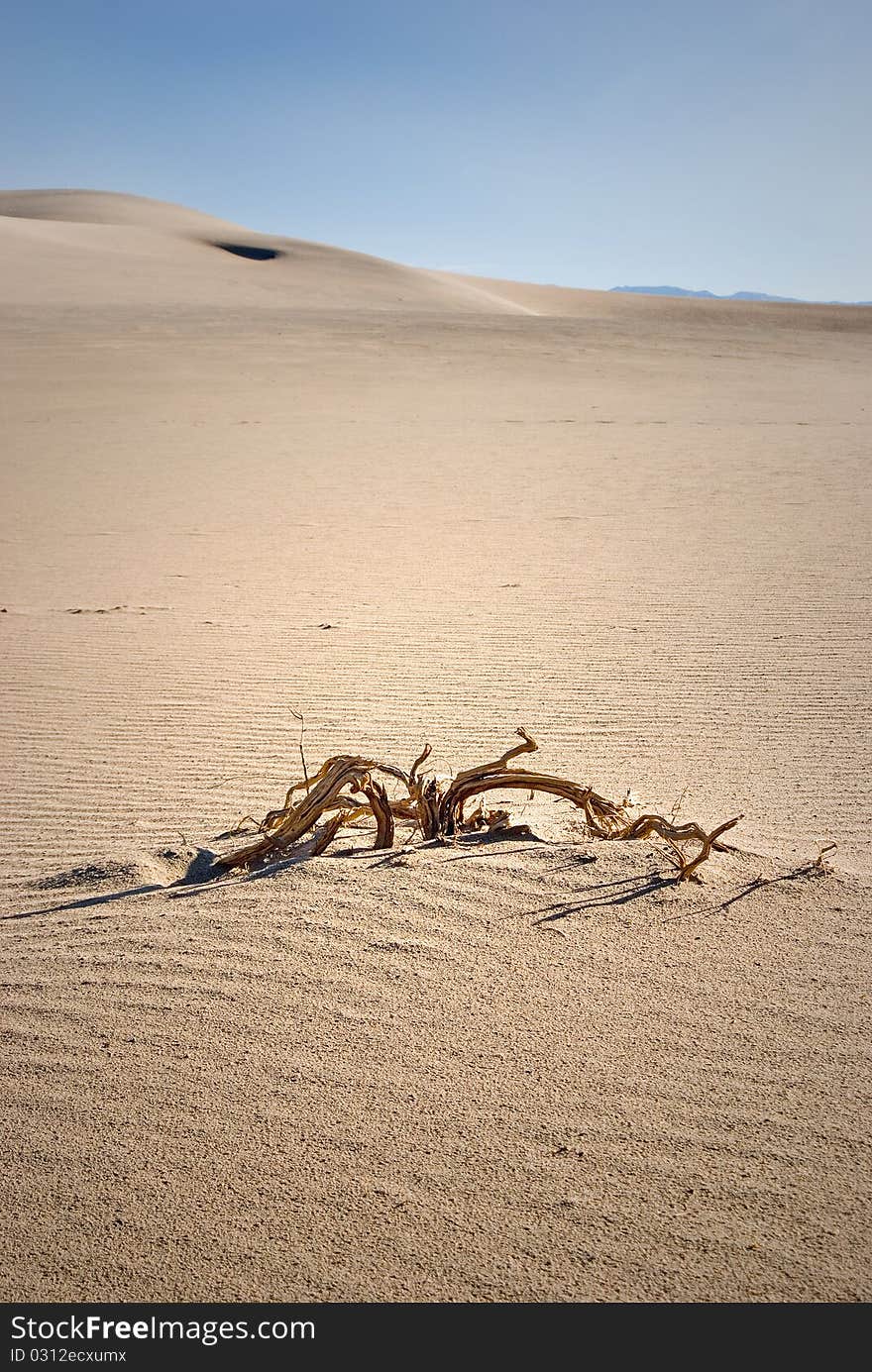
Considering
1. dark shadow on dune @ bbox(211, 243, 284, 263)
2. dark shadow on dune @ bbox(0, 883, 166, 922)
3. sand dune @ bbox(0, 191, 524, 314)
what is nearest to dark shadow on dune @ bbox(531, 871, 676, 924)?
dark shadow on dune @ bbox(0, 883, 166, 922)

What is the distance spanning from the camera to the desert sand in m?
2.05

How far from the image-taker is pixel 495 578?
901 centimetres

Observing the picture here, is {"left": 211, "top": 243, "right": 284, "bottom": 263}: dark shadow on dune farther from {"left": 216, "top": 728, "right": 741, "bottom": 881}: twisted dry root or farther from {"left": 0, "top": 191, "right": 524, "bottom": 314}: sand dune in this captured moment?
{"left": 216, "top": 728, "right": 741, "bottom": 881}: twisted dry root

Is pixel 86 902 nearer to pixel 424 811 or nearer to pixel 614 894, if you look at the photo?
pixel 424 811

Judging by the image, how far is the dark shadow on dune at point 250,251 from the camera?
5203 centimetres

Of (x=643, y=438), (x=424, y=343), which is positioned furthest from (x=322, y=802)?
(x=424, y=343)

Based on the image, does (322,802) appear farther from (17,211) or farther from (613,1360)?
(17,211)

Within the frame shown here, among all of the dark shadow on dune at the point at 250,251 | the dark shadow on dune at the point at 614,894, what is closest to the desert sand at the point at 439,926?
the dark shadow on dune at the point at 614,894

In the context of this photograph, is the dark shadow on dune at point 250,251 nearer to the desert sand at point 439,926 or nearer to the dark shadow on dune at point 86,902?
the desert sand at point 439,926

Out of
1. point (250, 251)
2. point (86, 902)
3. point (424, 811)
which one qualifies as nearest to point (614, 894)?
point (424, 811)

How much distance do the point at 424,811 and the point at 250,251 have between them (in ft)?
182

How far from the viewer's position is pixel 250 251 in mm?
53188

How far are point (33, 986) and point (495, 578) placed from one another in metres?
6.62

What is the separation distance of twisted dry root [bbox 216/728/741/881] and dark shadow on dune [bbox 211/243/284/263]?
170ft
